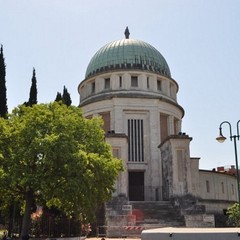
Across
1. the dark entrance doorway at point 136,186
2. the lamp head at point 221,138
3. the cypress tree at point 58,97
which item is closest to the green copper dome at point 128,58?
the cypress tree at point 58,97

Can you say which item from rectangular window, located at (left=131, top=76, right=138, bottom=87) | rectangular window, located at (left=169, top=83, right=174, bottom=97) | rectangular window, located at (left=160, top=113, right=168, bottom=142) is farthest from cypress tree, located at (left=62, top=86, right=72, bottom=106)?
rectangular window, located at (left=169, top=83, right=174, bottom=97)

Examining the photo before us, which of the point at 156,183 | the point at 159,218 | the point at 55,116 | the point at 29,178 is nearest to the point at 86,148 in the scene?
the point at 55,116

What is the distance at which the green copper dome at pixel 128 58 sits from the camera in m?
47.9

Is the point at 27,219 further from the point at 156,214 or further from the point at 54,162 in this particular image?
the point at 156,214

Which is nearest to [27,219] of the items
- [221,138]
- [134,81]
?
[221,138]

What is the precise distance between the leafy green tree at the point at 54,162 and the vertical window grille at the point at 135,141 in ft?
55.7

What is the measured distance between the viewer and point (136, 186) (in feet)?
139

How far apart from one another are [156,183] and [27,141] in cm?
2164

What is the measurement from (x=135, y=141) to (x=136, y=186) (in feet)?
16.8

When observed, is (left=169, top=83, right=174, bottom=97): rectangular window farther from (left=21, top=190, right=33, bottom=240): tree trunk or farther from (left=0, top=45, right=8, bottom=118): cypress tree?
(left=21, top=190, right=33, bottom=240): tree trunk

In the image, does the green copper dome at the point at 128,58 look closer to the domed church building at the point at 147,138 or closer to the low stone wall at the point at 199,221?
the domed church building at the point at 147,138

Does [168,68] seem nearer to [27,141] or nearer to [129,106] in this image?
[129,106]

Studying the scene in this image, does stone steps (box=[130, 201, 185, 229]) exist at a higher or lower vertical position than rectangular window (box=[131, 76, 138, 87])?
lower

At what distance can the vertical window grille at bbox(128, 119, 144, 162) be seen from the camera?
4309cm
